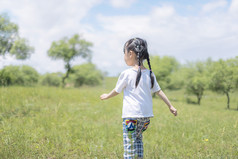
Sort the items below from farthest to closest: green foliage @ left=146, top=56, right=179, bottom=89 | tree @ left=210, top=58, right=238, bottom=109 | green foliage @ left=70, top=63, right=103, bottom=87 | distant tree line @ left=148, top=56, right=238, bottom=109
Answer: green foliage @ left=70, top=63, right=103, bottom=87 < green foliage @ left=146, top=56, right=179, bottom=89 < distant tree line @ left=148, top=56, right=238, bottom=109 < tree @ left=210, top=58, right=238, bottom=109

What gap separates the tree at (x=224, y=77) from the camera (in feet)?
90.6

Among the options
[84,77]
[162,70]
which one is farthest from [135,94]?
[84,77]

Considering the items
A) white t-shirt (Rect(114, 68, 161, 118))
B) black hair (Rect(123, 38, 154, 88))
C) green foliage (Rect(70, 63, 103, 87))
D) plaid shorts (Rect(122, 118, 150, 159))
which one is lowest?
plaid shorts (Rect(122, 118, 150, 159))

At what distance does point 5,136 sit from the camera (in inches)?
161

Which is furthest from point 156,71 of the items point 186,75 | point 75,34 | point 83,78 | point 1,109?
point 1,109

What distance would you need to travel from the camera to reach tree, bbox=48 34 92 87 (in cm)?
4603

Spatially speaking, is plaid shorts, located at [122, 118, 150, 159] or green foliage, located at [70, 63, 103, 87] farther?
green foliage, located at [70, 63, 103, 87]

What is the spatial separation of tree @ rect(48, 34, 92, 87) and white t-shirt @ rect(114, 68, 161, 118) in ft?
149

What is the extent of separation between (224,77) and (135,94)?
3014 cm

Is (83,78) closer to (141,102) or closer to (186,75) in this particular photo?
(186,75)

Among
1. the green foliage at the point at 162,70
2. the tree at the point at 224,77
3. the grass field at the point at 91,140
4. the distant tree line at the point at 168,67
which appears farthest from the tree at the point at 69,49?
the grass field at the point at 91,140

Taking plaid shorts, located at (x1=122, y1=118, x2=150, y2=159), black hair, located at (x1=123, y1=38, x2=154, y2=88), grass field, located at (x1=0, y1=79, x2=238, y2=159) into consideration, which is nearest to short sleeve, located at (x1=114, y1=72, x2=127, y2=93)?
black hair, located at (x1=123, y1=38, x2=154, y2=88)

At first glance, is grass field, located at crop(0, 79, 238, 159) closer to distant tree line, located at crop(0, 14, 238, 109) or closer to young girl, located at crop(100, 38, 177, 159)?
young girl, located at crop(100, 38, 177, 159)

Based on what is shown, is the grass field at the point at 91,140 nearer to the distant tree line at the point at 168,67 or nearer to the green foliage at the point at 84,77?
the distant tree line at the point at 168,67
